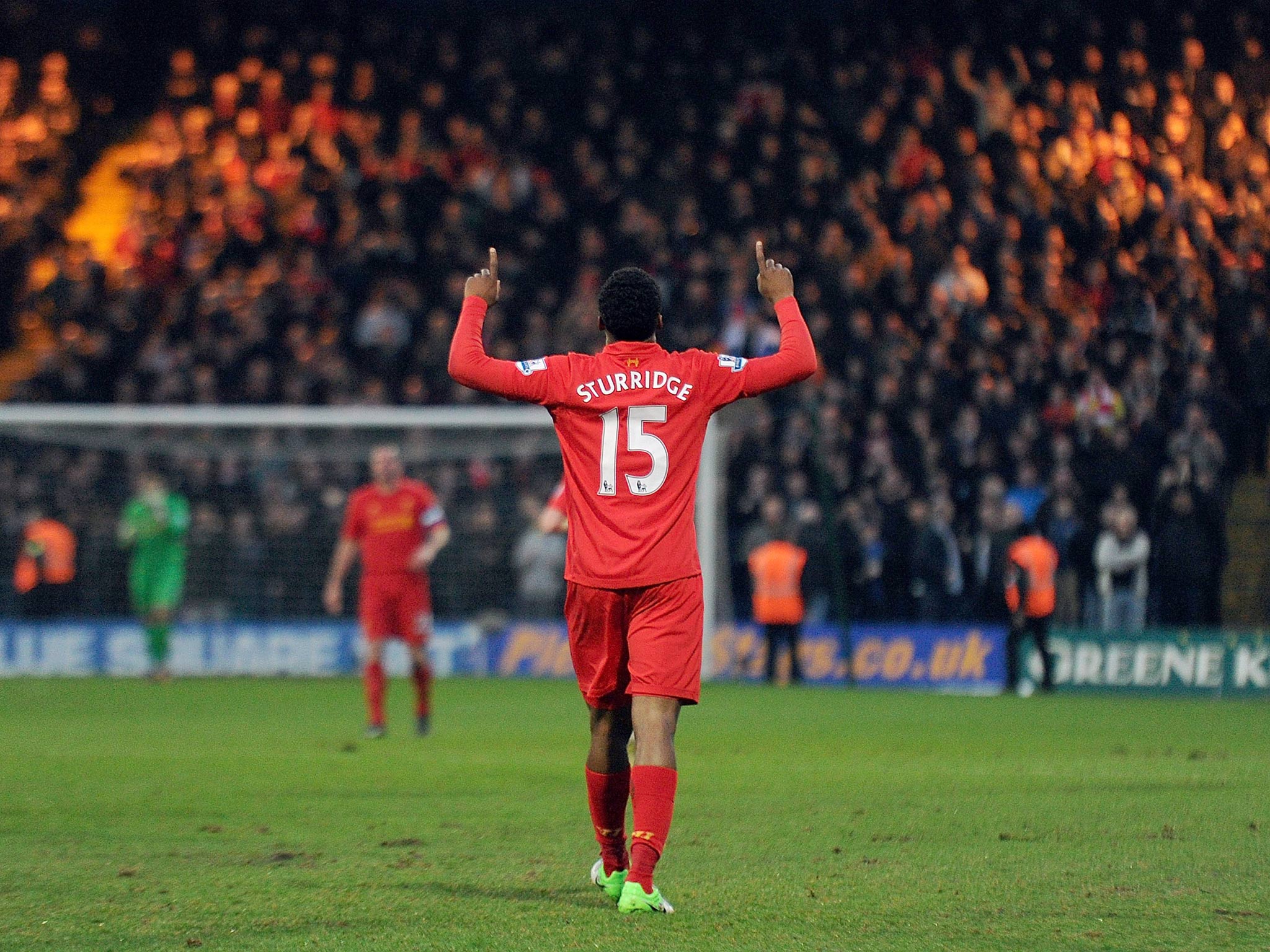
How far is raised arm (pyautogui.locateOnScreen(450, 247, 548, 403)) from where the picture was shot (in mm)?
5723

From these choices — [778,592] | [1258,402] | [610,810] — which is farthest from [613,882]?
[1258,402]

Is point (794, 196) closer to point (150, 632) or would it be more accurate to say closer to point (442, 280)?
point (442, 280)

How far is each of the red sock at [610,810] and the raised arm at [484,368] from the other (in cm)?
124

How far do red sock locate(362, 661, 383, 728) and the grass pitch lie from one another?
286mm

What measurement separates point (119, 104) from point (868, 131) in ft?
36.5

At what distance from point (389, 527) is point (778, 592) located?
6786mm

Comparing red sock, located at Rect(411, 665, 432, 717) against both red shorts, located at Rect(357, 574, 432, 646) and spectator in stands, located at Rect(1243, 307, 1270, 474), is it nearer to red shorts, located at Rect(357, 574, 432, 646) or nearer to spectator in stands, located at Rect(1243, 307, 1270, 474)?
red shorts, located at Rect(357, 574, 432, 646)

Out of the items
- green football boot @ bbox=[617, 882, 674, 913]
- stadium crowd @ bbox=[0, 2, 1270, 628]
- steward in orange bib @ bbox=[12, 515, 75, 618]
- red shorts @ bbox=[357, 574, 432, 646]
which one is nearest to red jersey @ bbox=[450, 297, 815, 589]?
green football boot @ bbox=[617, 882, 674, 913]

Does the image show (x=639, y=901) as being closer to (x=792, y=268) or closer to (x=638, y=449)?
(x=638, y=449)

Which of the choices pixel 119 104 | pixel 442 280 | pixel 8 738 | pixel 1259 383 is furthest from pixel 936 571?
pixel 119 104

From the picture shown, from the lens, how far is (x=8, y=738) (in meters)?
12.5

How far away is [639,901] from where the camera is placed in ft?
18.0

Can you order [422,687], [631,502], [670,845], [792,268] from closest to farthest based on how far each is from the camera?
Result: [631,502] → [670,845] → [422,687] → [792,268]

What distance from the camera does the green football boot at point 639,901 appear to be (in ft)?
18.0
